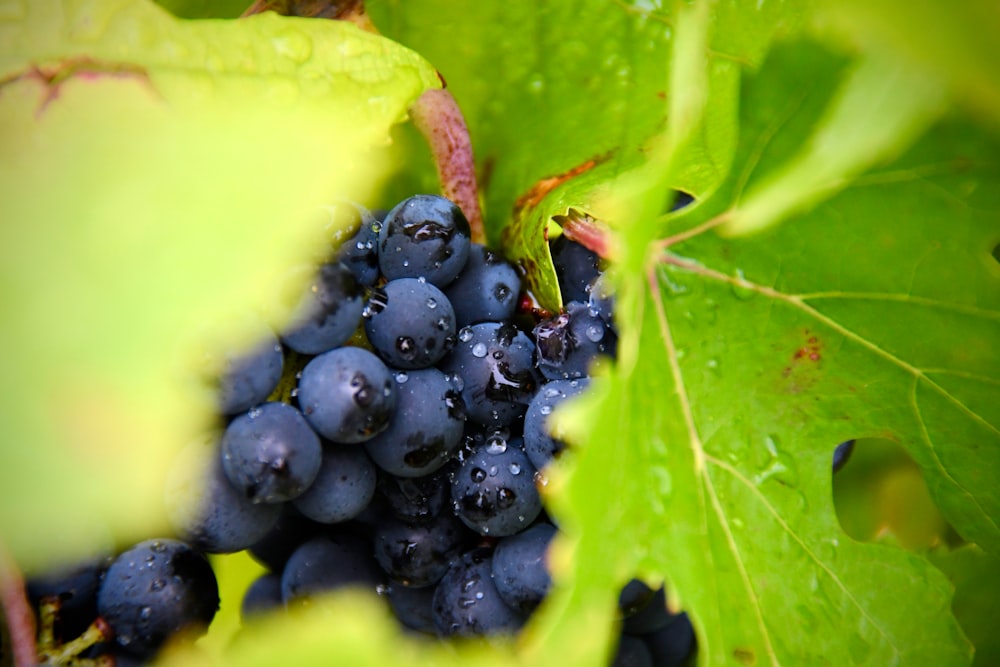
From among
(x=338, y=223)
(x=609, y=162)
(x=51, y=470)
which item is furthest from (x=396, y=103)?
(x=51, y=470)

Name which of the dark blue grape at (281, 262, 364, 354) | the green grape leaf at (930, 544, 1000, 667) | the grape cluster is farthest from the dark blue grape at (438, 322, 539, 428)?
the green grape leaf at (930, 544, 1000, 667)

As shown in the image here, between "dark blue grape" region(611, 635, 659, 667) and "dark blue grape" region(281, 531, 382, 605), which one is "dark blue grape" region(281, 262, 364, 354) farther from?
"dark blue grape" region(611, 635, 659, 667)

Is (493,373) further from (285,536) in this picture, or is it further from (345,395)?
(285,536)

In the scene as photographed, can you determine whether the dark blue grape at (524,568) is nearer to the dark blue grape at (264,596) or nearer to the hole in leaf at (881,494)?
the dark blue grape at (264,596)

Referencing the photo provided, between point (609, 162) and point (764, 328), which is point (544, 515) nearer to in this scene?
point (764, 328)

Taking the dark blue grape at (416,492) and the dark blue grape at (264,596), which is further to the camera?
the dark blue grape at (264,596)

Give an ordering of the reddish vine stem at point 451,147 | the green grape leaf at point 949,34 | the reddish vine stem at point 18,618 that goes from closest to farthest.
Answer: the green grape leaf at point 949,34 → the reddish vine stem at point 18,618 → the reddish vine stem at point 451,147

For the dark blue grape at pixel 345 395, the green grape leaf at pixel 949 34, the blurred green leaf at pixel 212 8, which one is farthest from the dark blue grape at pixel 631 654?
the blurred green leaf at pixel 212 8
